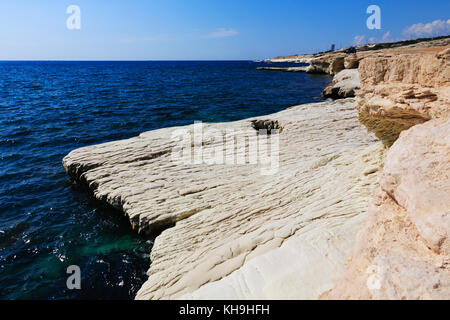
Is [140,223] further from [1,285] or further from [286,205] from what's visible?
[286,205]

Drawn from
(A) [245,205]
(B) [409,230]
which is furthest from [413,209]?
(A) [245,205]

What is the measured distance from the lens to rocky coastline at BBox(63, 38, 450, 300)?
4164mm

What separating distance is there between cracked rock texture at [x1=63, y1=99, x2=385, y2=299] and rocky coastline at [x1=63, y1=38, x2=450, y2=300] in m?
0.04

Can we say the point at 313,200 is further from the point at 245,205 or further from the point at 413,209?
the point at 413,209

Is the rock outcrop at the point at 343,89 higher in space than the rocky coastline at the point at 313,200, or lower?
higher

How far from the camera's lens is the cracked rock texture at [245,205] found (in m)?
5.93

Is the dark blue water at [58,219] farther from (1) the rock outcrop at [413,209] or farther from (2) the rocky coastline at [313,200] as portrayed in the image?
(1) the rock outcrop at [413,209]

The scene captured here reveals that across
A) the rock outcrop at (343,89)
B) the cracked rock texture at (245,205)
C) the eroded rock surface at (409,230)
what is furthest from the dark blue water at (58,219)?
the rock outcrop at (343,89)

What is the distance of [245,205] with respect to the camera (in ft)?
31.6

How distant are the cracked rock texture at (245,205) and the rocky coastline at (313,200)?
41 millimetres

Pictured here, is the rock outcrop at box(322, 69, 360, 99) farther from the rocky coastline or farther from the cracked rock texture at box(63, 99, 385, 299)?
the rocky coastline

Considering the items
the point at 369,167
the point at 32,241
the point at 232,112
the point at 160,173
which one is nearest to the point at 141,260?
the point at 160,173

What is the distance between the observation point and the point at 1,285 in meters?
9.12

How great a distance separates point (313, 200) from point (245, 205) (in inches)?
94.5
